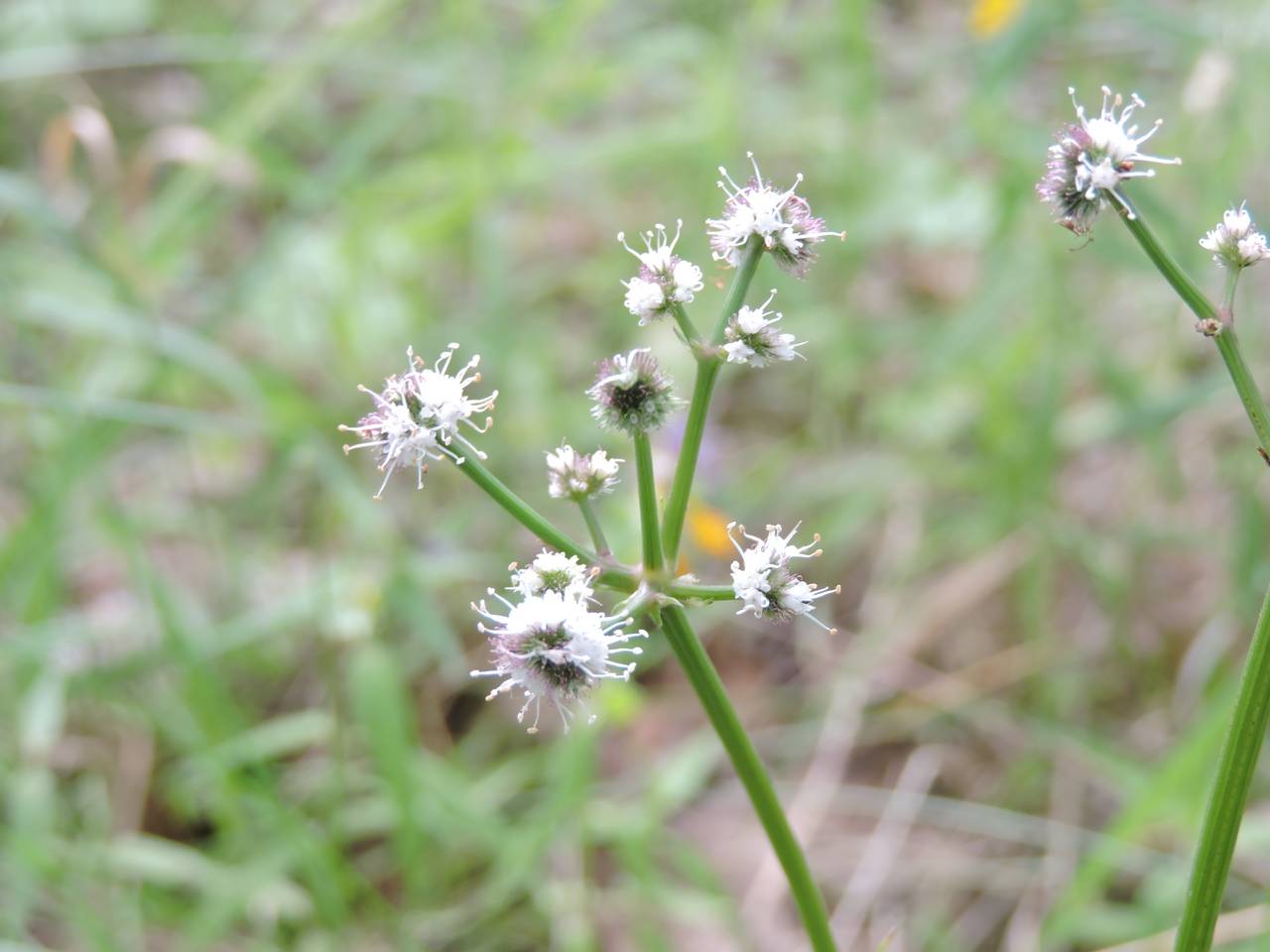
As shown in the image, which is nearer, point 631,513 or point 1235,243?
point 1235,243

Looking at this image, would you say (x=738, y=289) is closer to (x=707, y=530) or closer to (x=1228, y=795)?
(x=1228, y=795)

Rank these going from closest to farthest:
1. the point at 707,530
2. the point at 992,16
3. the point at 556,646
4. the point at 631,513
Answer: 1. the point at 556,646
2. the point at 631,513
3. the point at 707,530
4. the point at 992,16

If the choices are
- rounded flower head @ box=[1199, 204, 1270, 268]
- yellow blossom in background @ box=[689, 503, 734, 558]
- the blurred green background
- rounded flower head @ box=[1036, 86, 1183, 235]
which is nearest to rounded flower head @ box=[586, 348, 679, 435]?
rounded flower head @ box=[1036, 86, 1183, 235]

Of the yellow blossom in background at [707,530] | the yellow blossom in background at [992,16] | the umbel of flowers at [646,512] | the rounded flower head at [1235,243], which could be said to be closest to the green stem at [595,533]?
the umbel of flowers at [646,512]

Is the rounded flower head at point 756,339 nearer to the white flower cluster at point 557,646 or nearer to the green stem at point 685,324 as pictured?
the green stem at point 685,324

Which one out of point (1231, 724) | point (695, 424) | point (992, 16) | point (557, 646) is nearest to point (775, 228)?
point (695, 424)
